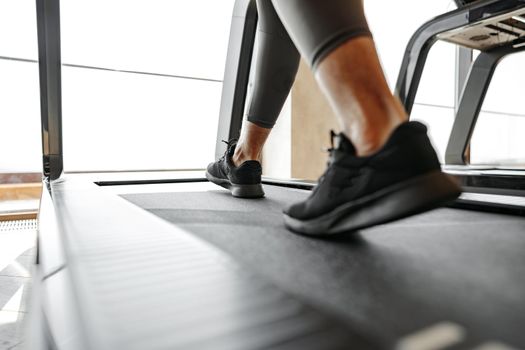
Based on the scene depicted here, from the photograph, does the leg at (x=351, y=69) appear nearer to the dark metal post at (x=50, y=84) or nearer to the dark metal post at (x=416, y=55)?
the dark metal post at (x=50, y=84)

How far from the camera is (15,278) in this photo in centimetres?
162

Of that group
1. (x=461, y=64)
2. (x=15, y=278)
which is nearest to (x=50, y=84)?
(x=15, y=278)

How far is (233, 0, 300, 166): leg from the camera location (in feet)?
3.82

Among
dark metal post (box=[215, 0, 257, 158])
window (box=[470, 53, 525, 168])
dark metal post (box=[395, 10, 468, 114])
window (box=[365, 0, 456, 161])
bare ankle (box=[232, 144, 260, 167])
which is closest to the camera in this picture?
bare ankle (box=[232, 144, 260, 167])

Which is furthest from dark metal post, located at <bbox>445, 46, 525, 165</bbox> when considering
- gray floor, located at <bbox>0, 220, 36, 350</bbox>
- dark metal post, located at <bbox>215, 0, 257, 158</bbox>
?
gray floor, located at <bbox>0, 220, 36, 350</bbox>

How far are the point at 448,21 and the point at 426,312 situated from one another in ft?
7.88

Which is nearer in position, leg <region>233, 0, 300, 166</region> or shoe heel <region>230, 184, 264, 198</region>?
leg <region>233, 0, 300, 166</region>

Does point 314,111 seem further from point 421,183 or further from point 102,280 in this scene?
point 102,280

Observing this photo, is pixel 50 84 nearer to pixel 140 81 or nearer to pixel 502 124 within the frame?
pixel 140 81

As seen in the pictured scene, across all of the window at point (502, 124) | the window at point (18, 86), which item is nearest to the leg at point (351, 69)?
the window at point (18, 86)

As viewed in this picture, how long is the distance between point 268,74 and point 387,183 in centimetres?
72

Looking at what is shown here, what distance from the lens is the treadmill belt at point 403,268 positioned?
0.37 meters

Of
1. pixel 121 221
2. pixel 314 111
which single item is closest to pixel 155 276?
pixel 121 221

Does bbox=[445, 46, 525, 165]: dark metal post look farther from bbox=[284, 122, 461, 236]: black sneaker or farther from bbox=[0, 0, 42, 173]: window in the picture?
bbox=[0, 0, 42, 173]: window
